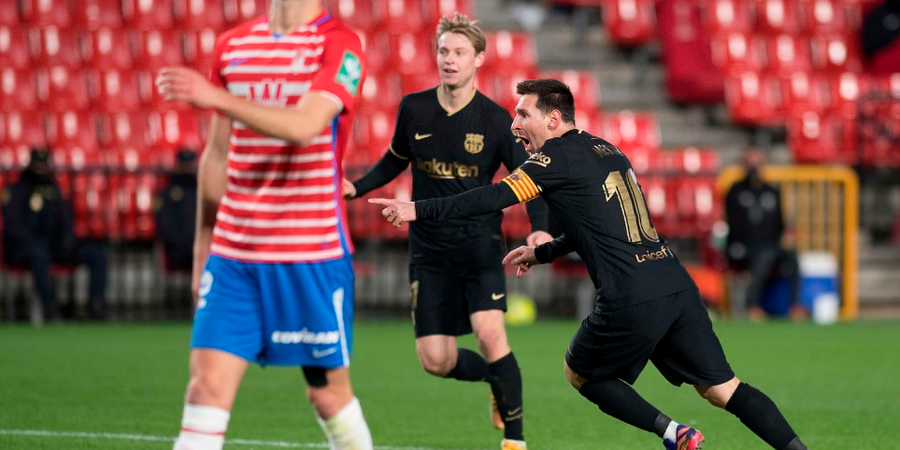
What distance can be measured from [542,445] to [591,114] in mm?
11775

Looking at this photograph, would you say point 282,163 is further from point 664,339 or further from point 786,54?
point 786,54

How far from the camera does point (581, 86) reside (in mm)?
18984

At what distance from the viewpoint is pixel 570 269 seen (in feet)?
54.7

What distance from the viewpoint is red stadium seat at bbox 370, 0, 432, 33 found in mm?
19594

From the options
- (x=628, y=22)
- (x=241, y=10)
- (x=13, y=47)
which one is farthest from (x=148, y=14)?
(x=628, y=22)

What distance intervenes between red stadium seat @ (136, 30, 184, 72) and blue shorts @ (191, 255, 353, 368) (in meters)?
14.6

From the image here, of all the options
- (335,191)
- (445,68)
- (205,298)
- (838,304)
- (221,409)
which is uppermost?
(445,68)

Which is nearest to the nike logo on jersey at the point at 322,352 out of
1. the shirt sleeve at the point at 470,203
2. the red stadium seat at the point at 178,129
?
the shirt sleeve at the point at 470,203

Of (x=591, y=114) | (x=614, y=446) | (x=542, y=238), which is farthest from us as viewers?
(x=591, y=114)

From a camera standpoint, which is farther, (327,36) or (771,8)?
(771,8)

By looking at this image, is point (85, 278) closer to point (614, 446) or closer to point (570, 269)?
point (570, 269)

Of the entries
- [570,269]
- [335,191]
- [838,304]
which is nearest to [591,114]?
[570,269]

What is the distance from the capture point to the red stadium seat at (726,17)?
67.3 ft

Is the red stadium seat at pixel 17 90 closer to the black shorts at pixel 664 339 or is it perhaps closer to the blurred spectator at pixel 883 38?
the blurred spectator at pixel 883 38
